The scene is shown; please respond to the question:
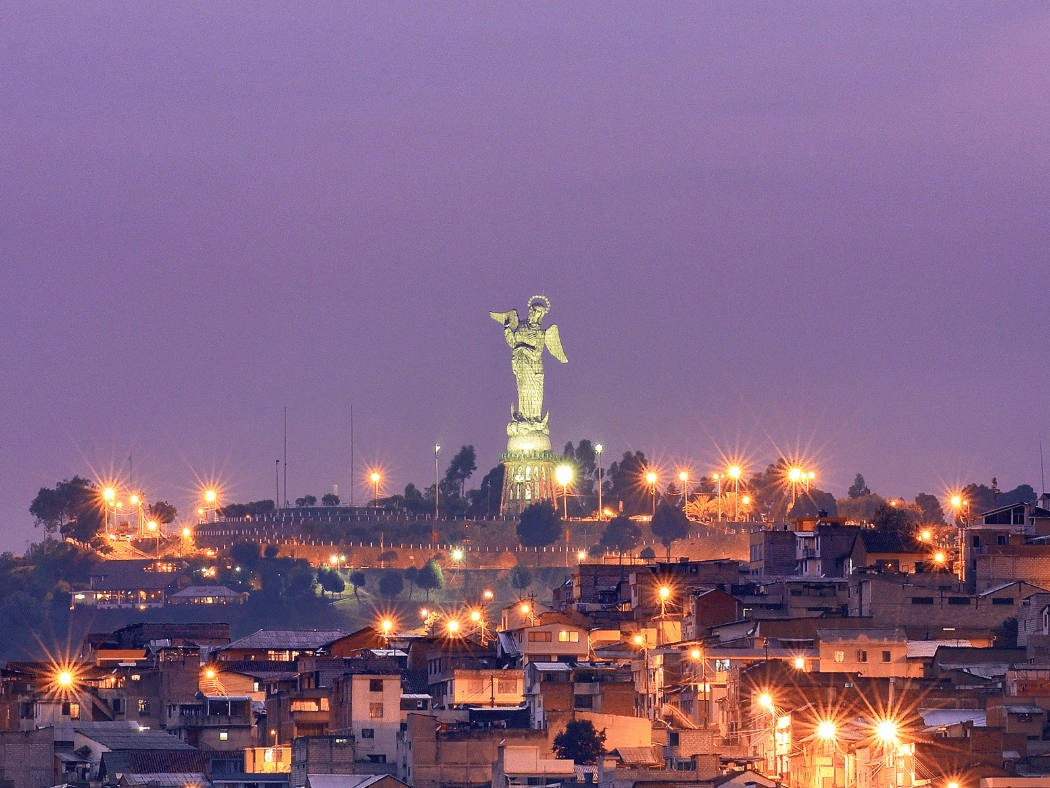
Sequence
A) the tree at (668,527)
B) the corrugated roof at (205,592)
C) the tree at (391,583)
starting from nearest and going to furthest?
the tree at (668,527) → the corrugated roof at (205,592) → the tree at (391,583)

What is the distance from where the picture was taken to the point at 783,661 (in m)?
89.2

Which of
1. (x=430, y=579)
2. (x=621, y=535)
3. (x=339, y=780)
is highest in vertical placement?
(x=621, y=535)

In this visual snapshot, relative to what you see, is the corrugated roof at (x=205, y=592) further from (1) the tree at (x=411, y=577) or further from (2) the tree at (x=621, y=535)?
(2) the tree at (x=621, y=535)

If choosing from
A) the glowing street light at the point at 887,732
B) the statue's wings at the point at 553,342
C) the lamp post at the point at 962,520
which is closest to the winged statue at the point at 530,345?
the statue's wings at the point at 553,342

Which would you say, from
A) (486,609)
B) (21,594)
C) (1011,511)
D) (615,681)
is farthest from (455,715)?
Answer: (21,594)

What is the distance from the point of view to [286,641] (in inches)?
4540

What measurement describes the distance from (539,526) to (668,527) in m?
9.56

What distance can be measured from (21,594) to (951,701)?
122214mm

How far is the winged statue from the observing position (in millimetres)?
187875

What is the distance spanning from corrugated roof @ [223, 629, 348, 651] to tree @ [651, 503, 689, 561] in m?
69.8

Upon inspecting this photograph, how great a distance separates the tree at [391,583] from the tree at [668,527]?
16904 millimetres

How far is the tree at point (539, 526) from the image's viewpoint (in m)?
195

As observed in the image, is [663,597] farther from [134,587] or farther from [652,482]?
[134,587]

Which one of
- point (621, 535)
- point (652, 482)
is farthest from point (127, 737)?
point (621, 535)
